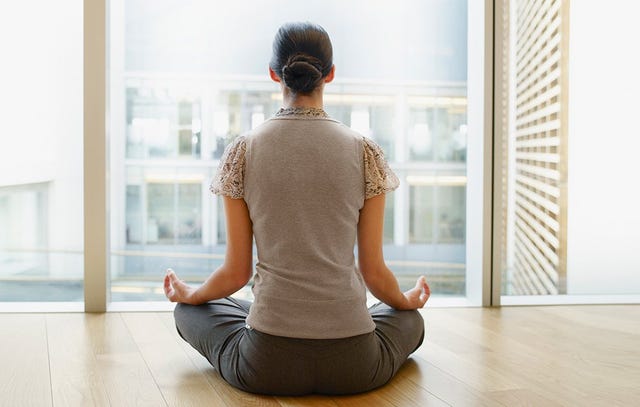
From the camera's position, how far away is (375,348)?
6.15 feet

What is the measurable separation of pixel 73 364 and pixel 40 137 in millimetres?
1167

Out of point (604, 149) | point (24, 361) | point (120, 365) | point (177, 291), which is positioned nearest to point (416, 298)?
point (177, 291)

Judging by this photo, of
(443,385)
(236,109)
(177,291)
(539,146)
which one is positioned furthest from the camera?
(539,146)

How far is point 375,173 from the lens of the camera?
73.2 inches

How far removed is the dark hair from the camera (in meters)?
1.79

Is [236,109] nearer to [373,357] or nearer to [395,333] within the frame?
[395,333]

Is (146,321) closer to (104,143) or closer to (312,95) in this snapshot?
(104,143)

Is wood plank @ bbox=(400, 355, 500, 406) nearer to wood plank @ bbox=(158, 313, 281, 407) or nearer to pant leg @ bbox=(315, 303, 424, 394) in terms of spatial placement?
pant leg @ bbox=(315, 303, 424, 394)

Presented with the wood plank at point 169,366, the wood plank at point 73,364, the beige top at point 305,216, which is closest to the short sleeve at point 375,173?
the beige top at point 305,216

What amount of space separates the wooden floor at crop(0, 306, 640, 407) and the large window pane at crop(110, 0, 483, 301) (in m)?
0.35

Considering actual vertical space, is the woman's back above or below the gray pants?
above

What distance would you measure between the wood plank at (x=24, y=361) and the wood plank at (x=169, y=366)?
0.91 feet

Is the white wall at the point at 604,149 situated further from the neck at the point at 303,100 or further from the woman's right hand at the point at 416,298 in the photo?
the neck at the point at 303,100

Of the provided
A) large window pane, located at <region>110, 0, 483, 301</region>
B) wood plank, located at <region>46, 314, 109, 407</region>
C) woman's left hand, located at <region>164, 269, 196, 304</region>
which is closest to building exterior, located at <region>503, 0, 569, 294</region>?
large window pane, located at <region>110, 0, 483, 301</region>
